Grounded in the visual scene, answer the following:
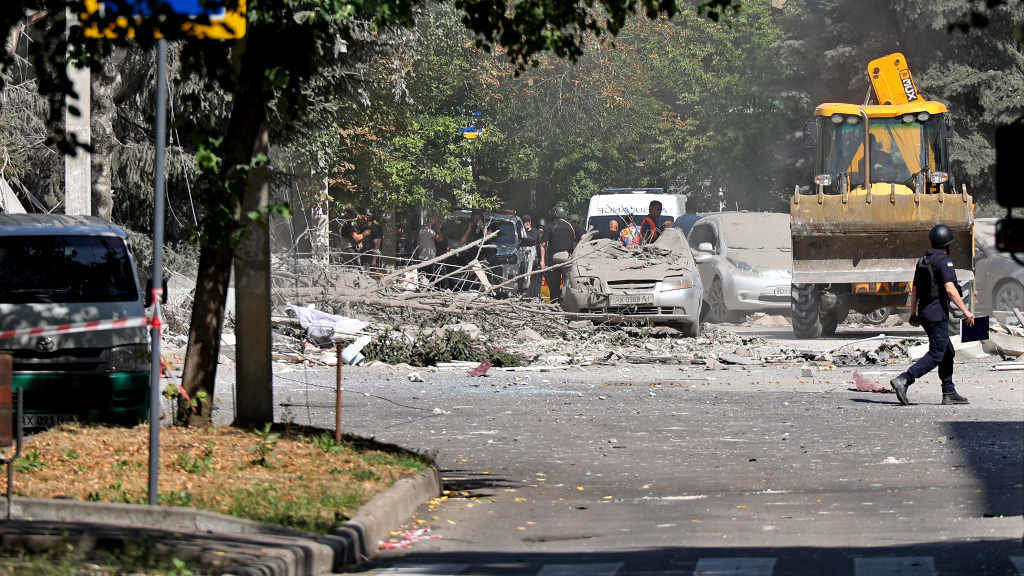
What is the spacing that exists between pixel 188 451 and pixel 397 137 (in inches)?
1082

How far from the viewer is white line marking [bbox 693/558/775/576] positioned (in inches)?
296

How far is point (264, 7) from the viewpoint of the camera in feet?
32.3

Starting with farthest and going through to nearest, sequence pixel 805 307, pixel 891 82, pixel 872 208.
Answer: pixel 891 82 < pixel 805 307 < pixel 872 208

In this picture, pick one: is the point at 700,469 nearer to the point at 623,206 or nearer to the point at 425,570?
the point at 425,570

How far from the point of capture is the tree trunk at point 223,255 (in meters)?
10.6

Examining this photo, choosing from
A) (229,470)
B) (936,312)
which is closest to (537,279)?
(936,312)

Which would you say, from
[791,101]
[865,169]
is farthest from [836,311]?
[791,101]

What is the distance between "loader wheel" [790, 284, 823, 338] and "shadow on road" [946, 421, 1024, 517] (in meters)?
10.5

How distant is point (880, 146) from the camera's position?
2445cm

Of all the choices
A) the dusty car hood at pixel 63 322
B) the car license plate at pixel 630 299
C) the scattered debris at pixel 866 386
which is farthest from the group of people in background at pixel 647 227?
the dusty car hood at pixel 63 322

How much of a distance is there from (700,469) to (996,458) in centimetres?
226

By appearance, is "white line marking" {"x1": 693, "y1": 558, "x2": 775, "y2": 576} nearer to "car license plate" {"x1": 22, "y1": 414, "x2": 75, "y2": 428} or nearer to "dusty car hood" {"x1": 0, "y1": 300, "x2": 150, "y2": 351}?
"car license plate" {"x1": 22, "y1": 414, "x2": 75, "y2": 428}

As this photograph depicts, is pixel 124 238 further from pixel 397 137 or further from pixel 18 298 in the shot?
pixel 397 137

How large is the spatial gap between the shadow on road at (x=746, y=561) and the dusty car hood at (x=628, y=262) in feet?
48.3
